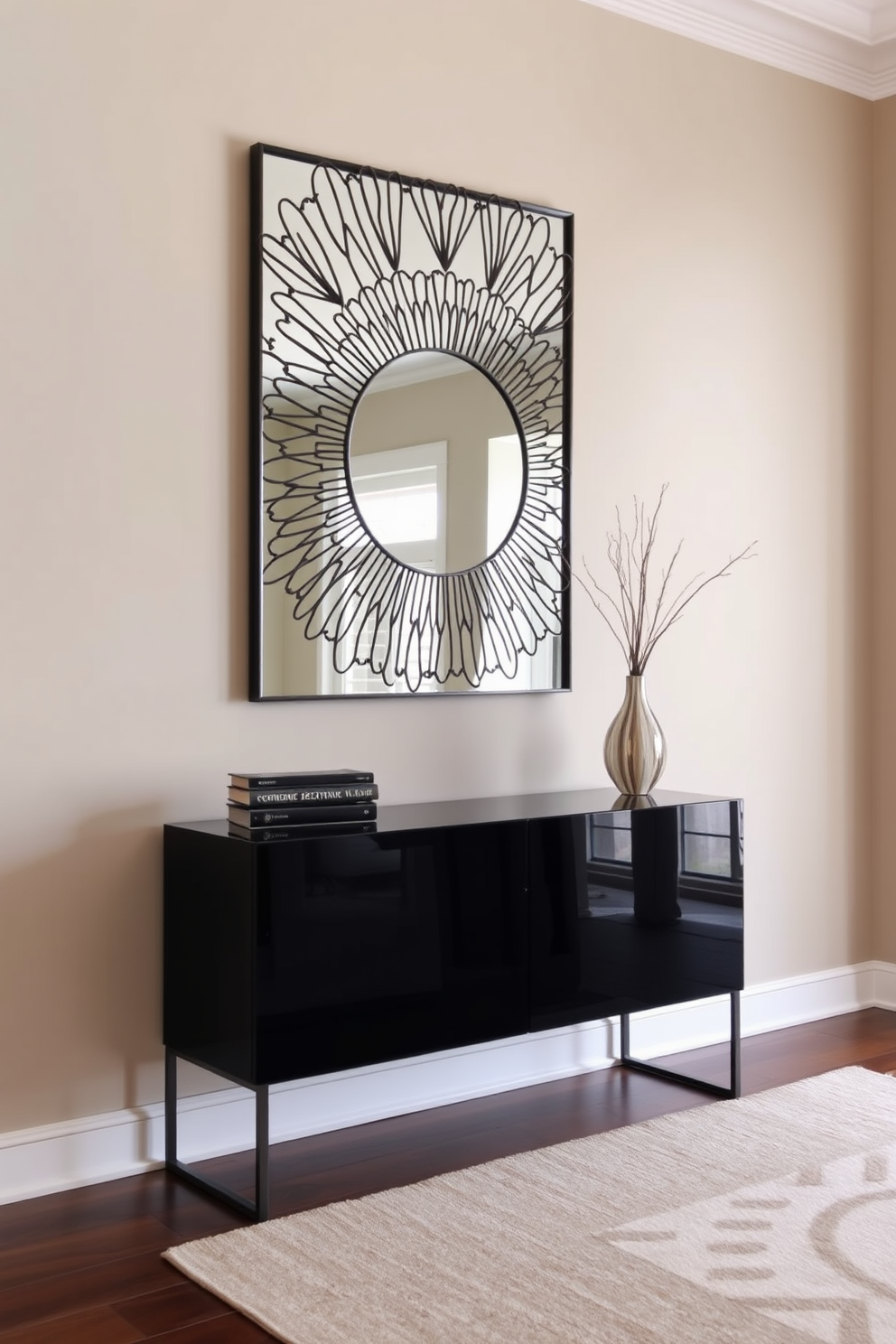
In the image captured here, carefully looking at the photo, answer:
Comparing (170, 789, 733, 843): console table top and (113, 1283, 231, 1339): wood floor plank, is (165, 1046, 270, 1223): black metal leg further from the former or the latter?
(170, 789, 733, 843): console table top

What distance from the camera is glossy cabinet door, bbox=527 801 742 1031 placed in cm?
287

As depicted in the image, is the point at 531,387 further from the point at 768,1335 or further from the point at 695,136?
the point at 768,1335

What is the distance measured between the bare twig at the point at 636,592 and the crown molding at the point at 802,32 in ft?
4.20

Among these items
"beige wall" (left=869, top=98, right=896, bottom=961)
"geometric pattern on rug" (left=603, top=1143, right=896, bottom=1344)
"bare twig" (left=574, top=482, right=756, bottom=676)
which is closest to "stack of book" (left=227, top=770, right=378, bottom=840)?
"geometric pattern on rug" (left=603, top=1143, right=896, bottom=1344)

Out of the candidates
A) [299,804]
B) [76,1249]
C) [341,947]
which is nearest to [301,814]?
[299,804]

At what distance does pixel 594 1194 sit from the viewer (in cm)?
254

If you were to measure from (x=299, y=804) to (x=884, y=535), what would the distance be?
2391 mm

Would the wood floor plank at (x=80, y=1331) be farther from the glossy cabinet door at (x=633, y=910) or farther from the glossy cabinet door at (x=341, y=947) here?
the glossy cabinet door at (x=633, y=910)

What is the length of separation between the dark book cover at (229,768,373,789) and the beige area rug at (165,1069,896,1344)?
2.60 feet

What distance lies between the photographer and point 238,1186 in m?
2.64

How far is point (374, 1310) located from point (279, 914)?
697 mm

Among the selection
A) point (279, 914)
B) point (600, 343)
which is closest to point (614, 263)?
point (600, 343)

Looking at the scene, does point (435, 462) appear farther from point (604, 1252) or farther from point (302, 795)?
point (604, 1252)

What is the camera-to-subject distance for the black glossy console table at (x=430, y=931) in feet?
8.14
